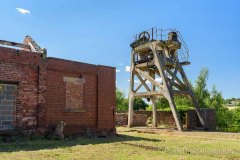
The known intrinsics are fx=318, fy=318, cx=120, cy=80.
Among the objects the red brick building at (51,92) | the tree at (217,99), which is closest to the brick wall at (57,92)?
the red brick building at (51,92)

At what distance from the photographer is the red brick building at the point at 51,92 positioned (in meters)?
13.7

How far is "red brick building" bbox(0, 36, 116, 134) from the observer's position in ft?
44.9

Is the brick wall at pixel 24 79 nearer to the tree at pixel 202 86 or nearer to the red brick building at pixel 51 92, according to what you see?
the red brick building at pixel 51 92

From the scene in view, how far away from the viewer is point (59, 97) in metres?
15.4

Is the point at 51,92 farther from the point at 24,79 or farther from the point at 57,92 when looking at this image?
the point at 24,79

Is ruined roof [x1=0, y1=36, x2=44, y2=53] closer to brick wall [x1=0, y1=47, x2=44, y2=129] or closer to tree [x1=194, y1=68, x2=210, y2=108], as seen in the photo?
brick wall [x1=0, y1=47, x2=44, y2=129]

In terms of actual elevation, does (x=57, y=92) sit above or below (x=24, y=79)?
below

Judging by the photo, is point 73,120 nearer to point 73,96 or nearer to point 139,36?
point 73,96

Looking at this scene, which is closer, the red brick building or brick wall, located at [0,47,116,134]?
the red brick building

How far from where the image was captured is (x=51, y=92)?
1509cm

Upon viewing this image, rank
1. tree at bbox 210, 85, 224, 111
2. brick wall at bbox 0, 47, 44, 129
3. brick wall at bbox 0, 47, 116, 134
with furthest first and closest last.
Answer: tree at bbox 210, 85, 224, 111 < brick wall at bbox 0, 47, 116, 134 < brick wall at bbox 0, 47, 44, 129

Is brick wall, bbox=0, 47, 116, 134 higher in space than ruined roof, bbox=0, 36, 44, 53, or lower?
lower

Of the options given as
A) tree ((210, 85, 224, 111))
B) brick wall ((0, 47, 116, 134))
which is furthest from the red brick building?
tree ((210, 85, 224, 111))

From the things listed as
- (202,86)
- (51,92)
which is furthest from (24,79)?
A: (202,86)
